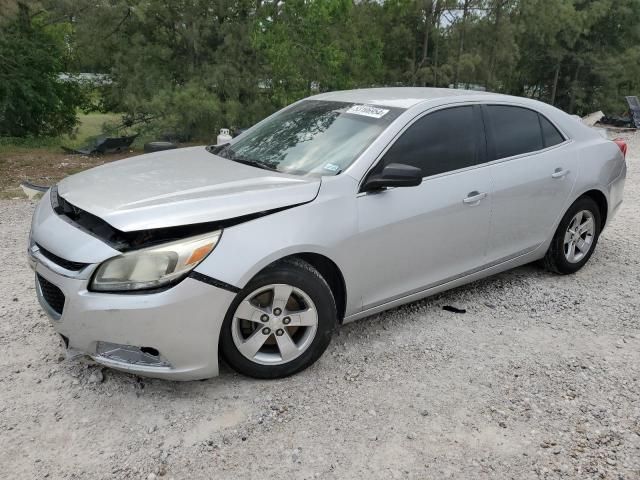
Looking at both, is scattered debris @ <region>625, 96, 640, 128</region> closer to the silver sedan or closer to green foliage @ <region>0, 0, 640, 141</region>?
green foliage @ <region>0, 0, 640, 141</region>

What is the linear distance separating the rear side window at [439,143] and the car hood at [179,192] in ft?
2.18

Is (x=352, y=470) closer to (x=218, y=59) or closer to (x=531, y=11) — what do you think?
(x=218, y=59)

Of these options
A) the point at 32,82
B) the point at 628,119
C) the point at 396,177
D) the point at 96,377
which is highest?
the point at 396,177

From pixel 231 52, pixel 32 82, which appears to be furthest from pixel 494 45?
pixel 32 82

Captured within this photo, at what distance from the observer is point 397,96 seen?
403 cm

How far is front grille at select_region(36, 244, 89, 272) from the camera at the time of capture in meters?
2.75

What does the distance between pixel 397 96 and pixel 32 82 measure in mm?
13271

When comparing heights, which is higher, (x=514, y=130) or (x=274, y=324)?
(x=514, y=130)

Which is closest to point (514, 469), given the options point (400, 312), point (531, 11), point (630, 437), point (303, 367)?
point (630, 437)

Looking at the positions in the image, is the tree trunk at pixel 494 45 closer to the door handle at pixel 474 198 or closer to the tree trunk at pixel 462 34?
the tree trunk at pixel 462 34

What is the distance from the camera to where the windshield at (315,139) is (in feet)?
11.5

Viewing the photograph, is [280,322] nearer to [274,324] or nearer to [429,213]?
[274,324]

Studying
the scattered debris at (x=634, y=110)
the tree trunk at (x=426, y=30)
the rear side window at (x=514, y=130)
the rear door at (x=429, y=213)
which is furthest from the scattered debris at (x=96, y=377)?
the scattered debris at (x=634, y=110)

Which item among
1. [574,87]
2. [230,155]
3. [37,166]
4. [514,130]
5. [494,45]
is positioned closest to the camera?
[230,155]
